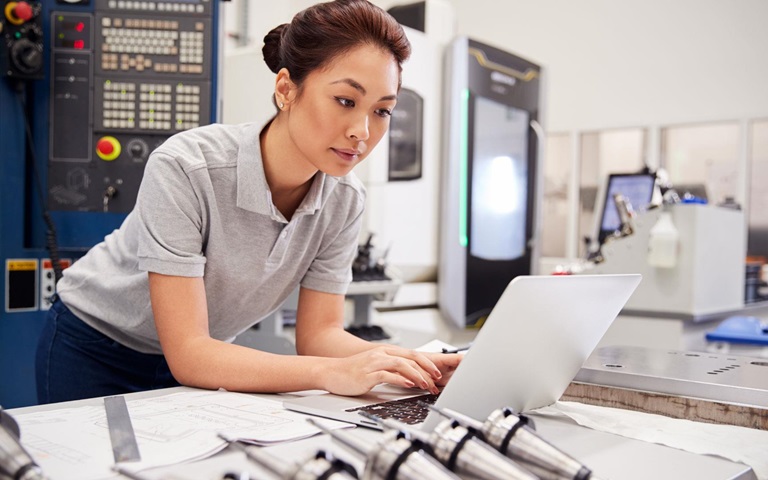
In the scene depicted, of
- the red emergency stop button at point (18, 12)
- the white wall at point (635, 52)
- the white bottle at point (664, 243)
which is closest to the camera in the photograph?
the red emergency stop button at point (18, 12)

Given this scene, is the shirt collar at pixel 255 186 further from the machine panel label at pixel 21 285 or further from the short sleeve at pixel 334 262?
the machine panel label at pixel 21 285

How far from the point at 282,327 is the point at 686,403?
1.58 metres

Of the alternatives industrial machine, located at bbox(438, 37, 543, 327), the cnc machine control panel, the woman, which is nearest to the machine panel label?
the cnc machine control panel

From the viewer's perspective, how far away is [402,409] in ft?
3.05

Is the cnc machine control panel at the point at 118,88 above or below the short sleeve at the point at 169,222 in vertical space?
above

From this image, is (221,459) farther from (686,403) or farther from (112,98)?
(112,98)

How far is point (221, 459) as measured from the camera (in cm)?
70

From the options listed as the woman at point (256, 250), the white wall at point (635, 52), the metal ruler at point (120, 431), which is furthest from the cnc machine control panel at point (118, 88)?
the white wall at point (635, 52)

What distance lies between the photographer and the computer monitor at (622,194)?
A: 331 centimetres

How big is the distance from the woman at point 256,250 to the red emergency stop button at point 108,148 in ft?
2.12

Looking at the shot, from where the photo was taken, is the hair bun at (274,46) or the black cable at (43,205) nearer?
the hair bun at (274,46)

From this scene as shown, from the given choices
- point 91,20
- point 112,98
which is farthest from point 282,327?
point 91,20

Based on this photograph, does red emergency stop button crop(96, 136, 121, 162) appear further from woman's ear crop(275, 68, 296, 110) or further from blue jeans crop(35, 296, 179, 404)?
woman's ear crop(275, 68, 296, 110)

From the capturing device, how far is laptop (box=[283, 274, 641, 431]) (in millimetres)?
755
